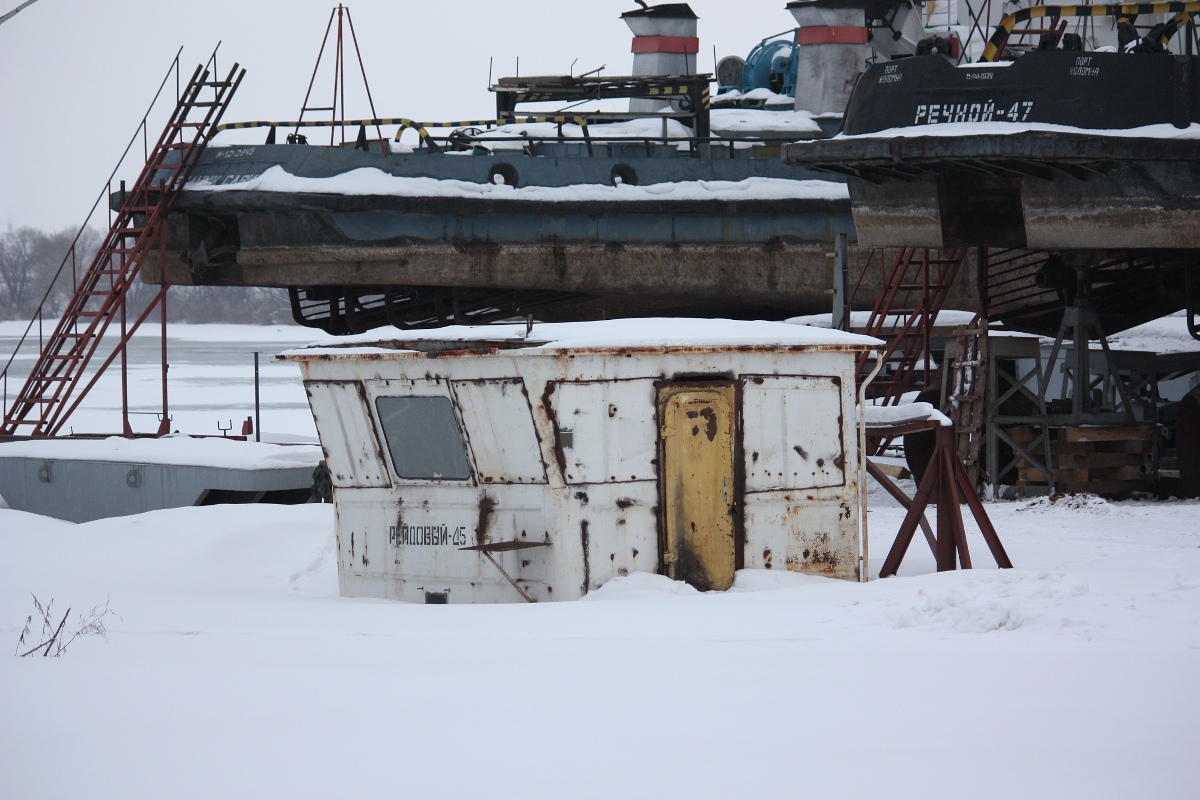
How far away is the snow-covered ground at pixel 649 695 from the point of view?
350 cm

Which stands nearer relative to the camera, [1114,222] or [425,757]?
[425,757]

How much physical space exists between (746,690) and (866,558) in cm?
336

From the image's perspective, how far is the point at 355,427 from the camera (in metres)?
7.86

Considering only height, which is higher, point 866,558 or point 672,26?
point 672,26

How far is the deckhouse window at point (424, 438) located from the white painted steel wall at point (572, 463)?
0.19 ft

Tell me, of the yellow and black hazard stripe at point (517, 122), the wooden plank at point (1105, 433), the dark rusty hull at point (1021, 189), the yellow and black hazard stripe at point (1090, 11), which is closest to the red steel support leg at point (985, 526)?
the wooden plank at point (1105, 433)

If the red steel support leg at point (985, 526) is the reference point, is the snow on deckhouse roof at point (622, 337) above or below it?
above

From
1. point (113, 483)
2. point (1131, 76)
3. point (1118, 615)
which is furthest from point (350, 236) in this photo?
point (1118, 615)

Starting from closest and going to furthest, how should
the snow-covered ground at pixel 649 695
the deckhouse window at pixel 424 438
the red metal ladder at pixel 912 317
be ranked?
the snow-covered ground at pixel 649 695, the deckhouse window at pixel 424 438, the red metal ladder at pixel 912 317

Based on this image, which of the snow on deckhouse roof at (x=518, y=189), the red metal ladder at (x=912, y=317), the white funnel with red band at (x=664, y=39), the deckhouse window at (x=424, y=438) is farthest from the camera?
the white funnel with red band at (x=664, y=39)

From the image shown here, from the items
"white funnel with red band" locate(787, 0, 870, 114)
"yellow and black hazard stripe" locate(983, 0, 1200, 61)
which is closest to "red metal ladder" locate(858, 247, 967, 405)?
"yellow and black hazard stripe" locate(983, 0, 1200, 61)

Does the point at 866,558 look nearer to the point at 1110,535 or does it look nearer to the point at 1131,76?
the point at 1110,535

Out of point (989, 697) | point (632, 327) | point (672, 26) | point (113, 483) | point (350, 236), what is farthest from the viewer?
point (672, 26)

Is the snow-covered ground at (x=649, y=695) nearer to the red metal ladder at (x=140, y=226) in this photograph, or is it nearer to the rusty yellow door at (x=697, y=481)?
the rusty yellow door at (x=697, y=481)
